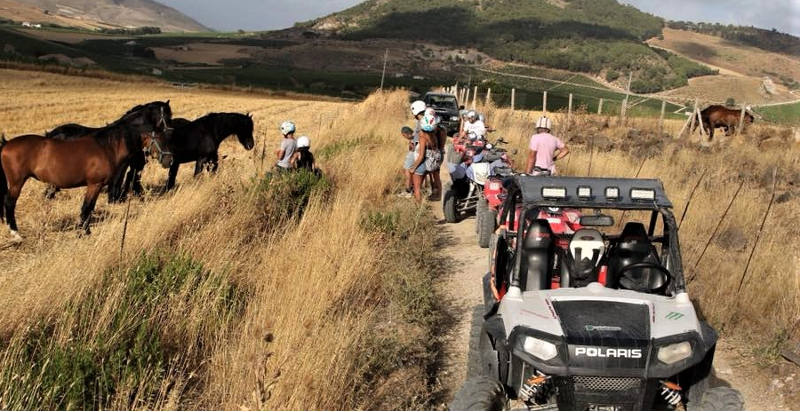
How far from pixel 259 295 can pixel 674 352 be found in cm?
343

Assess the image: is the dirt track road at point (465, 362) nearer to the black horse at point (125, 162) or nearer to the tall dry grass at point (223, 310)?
the tall dry grass at point (223, 310)

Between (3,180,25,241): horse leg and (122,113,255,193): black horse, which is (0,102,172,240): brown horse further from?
(122,113,255,193): black horse

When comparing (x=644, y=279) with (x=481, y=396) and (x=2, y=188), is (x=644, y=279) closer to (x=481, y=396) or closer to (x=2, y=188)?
(x=481, y=396)

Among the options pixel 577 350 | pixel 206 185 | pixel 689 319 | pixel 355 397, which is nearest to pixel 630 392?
pixel 577 350

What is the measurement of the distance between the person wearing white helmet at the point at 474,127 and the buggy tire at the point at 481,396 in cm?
922

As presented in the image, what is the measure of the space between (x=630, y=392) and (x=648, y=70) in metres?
95.0

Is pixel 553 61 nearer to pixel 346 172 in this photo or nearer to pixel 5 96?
pixel 5 96

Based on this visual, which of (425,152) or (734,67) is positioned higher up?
(734,67)

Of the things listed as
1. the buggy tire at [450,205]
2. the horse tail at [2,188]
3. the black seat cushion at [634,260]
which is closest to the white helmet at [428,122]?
the buggy tire at [450,205]

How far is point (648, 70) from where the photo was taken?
3597 inches

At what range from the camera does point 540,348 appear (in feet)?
13.2

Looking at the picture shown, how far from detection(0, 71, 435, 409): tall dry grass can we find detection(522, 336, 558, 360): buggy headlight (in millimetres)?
1069

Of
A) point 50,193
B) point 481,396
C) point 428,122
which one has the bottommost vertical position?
point 50,193

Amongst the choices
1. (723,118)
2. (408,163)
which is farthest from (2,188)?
(723,118)
